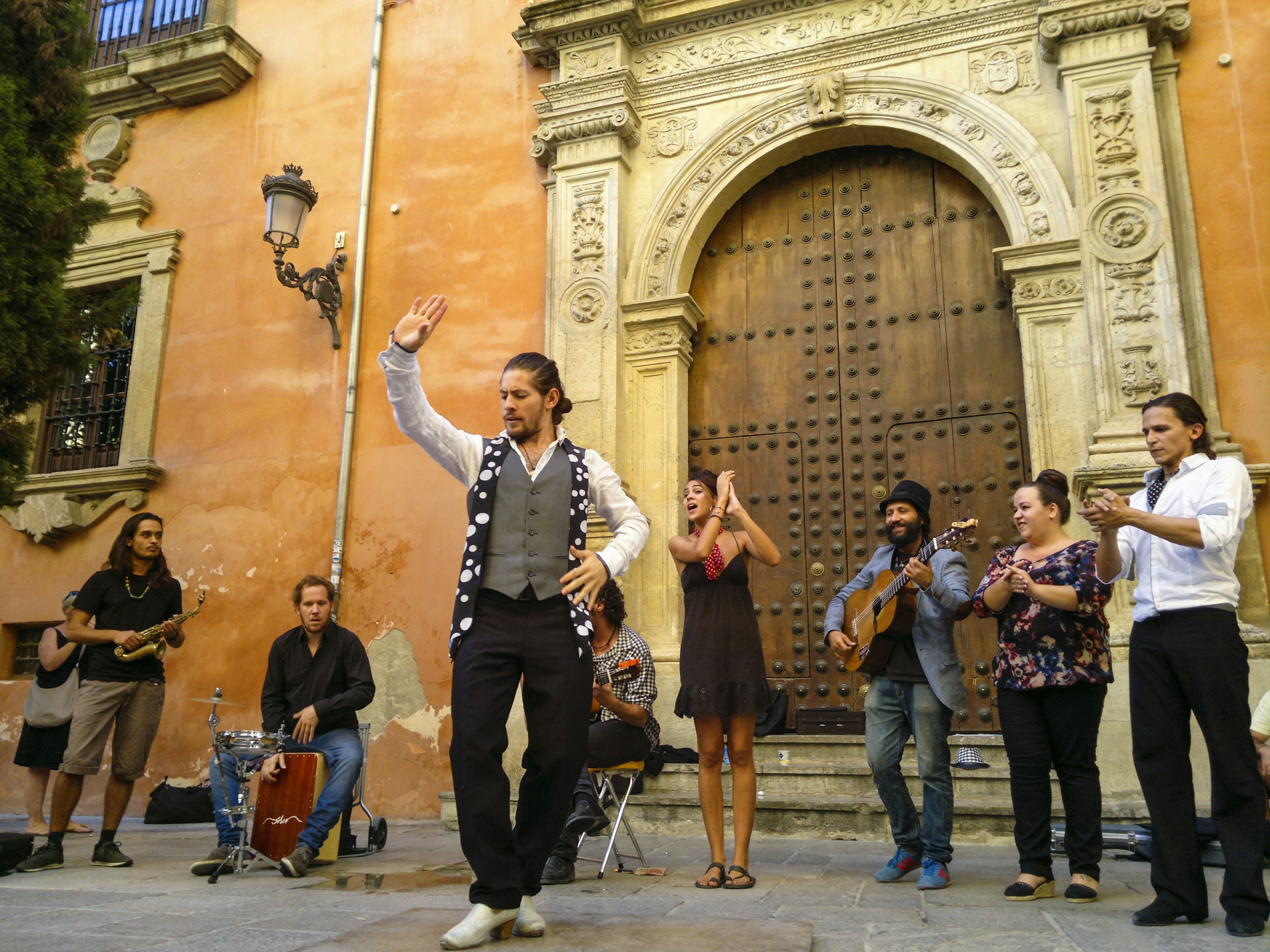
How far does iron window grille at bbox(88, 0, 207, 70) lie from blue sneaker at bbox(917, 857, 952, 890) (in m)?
9.95

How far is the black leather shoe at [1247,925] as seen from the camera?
2779 millimetres

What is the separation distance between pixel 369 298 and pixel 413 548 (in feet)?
7.29

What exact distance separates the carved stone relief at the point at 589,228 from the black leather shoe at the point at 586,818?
4103 mm

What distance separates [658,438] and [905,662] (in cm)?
337

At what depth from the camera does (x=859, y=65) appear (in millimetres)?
7176

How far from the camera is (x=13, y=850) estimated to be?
4488 mm

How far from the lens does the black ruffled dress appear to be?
3.87 m

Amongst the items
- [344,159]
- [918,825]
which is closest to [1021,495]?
[918,825]

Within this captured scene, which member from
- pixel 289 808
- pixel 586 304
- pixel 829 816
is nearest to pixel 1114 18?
pixel 586 304

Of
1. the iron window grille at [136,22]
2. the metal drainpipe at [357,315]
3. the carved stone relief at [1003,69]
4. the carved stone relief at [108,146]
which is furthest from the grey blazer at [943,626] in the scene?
the iron window grille at [136,22]

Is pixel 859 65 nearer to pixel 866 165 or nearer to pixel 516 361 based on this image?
pixel 866 165

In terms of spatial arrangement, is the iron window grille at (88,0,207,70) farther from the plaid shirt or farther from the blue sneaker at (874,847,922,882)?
the blue sneaker at (874,847,922,882)

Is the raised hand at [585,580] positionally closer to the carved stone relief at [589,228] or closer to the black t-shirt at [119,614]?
the black t-shirt at [119,614]

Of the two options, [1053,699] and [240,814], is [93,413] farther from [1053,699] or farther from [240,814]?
[1053,699]
